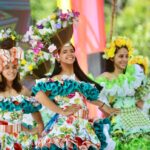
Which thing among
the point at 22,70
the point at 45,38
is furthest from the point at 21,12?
the point at 45,38

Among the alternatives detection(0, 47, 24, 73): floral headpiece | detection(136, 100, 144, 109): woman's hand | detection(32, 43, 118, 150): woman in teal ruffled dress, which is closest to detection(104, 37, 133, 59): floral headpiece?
detection(136, 100, 144, 109): woman's hand

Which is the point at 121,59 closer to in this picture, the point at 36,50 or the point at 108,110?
the point at 108,110

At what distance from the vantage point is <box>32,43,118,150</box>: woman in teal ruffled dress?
6.66m

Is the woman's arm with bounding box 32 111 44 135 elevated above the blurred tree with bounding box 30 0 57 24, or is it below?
below

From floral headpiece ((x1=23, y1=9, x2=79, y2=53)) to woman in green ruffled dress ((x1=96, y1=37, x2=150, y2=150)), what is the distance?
89 centimetres

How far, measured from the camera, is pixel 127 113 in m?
7.89

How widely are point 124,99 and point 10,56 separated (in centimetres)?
141

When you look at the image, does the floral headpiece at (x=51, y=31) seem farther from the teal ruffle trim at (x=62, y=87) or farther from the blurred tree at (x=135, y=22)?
the blurred tree at (x=135, y=22)

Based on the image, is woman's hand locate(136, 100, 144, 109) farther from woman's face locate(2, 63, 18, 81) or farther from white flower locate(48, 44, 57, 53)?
woman's face locate(2, 63, 18, 81)

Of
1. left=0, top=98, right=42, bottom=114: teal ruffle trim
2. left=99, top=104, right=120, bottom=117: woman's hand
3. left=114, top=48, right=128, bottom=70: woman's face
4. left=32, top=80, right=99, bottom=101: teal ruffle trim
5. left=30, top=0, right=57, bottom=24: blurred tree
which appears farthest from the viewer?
left=30, top=0, right=57, bottom=24: blurred tree

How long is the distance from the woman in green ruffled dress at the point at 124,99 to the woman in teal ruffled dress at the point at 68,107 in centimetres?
79

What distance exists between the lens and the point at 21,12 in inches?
403

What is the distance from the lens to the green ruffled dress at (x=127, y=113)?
7.78 m

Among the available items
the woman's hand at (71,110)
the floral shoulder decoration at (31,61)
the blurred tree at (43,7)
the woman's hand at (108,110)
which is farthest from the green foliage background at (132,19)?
the woman's hand at (71,110)
